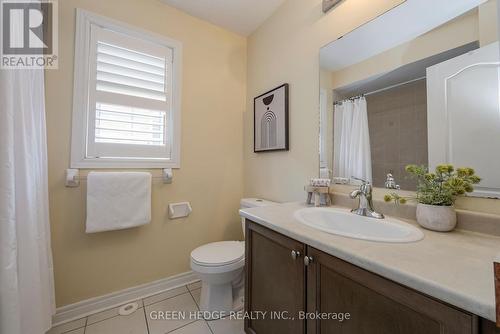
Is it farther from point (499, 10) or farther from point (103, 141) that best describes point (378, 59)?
point (103, 141)

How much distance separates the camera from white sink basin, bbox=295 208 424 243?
82 cm

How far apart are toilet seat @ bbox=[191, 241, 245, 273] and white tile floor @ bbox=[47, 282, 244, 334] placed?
1.18 ft

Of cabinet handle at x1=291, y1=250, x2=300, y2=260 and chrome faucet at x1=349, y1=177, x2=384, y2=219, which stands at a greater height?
chrome faucet at x1=349, y1=177, x2=384, y2=219

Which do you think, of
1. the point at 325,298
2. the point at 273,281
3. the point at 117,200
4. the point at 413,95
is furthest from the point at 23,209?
the point at 413,95

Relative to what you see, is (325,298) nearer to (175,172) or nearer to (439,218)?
(439,218)

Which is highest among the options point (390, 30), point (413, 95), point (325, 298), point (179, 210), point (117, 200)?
point (390, 30)

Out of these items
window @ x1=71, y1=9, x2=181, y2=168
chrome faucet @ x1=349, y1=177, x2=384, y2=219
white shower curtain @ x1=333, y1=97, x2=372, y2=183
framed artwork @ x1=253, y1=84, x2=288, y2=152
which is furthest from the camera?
framed artwork @ x1=253, y1=84, x2=288, y2=152

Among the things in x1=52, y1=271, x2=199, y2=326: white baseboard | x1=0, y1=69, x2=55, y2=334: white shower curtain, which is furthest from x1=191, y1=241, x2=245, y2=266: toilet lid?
x1=0, y1=69, x2=55, y2=334: white shower curtain

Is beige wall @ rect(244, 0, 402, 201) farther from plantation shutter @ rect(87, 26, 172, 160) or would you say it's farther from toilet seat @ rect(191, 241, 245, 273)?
plantation shutter @ rect(87, 26, 172, 160)

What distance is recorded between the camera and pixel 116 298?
1.57 m

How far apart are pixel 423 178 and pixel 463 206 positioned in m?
0.18

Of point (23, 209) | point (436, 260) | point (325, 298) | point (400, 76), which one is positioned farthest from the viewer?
point (400, 76)

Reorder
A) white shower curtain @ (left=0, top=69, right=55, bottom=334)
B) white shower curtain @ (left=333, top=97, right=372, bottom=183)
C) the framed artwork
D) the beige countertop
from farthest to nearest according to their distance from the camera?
1. the framed artwork
2. white shower curtain @ (left=333, top=97, right=372, bottom=183)
3. white shower curtain @ (left=0, top=69, right=55, bottom=334)
4. the beige countertop

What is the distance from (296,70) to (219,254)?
1.52 metres
